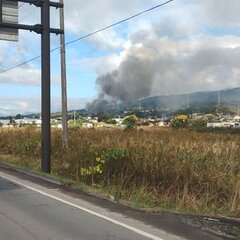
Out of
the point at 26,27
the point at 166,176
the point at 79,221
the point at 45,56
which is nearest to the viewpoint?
the point at 79,221

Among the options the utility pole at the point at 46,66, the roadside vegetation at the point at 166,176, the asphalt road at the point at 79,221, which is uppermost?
the utility pole at the point at 46,66

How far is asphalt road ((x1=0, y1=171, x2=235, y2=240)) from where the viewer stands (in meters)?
8.31

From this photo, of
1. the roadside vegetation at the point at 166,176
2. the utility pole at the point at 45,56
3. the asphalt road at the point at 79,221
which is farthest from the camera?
the utility pole at the point at 45,56

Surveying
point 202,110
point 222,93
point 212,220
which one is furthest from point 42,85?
point 202,110

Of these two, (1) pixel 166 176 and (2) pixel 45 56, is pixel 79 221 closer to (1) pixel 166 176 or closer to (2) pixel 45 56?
(1) pixel 166 176

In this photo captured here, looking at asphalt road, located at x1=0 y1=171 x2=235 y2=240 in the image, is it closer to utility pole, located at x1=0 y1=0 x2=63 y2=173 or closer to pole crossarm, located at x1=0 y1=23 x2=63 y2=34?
utility pole, located at x1=0 y1=0 x2=63 y2=173

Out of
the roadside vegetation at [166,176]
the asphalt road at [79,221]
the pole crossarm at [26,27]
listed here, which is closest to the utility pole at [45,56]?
the pole crossarm at [26,27]

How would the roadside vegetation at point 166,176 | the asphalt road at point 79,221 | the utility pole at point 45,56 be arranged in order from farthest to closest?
1. the utility pole at point 45,56
2. the roadside vegetation at point 166,176
3. the asphalt road at point 79,221

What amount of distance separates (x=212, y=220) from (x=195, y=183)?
3.30m

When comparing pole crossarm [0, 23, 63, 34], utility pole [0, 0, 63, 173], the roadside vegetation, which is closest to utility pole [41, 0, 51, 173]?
utility pole [0, 0, 63, 173]

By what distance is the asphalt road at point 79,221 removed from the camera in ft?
27.3

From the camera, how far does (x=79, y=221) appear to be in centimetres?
952

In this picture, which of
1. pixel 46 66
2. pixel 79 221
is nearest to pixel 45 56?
pixel 46 66

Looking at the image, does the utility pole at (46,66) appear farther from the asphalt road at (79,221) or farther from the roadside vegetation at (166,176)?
the asphalt road at (79,221)
